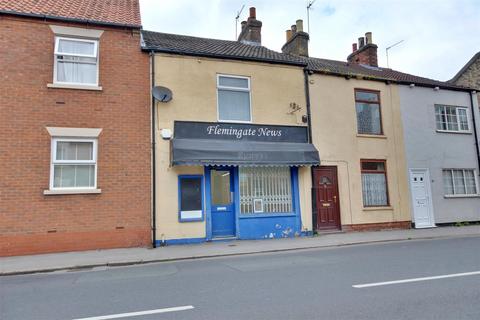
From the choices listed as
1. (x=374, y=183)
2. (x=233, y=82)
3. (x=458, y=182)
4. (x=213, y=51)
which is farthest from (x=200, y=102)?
(x=458, y=182)

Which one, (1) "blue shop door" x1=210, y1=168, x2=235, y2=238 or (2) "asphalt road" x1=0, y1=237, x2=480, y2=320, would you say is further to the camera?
(1) "blue shop door" x1=210, y1=168, x2=235, y2=238

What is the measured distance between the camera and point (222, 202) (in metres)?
12.5

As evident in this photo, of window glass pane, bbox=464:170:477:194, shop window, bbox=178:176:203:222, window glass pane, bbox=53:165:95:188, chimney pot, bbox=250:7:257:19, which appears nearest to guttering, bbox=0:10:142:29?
window glass pane, bbox=53:165:95:188

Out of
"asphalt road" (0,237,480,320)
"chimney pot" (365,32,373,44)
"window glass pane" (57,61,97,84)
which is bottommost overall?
"asphalt road" (0,237,480,320)

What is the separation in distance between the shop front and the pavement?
76cm

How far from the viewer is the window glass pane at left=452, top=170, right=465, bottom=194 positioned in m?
16.4

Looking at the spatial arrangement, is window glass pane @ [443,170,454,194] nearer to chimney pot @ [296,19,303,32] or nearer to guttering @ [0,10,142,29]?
chimney pot @ [296,19,303,32]

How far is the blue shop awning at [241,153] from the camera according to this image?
1141 centimetres

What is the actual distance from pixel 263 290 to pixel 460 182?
47.6 ft

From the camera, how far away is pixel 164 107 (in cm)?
1184

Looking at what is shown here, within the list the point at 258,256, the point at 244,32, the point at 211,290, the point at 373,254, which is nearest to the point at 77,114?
the point at 258,256

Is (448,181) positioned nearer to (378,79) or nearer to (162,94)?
(378,79)

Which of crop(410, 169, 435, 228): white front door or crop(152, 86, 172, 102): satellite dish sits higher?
crop(152, 86, 172, 102): satellite dish

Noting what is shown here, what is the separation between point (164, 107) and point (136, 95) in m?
0.95
